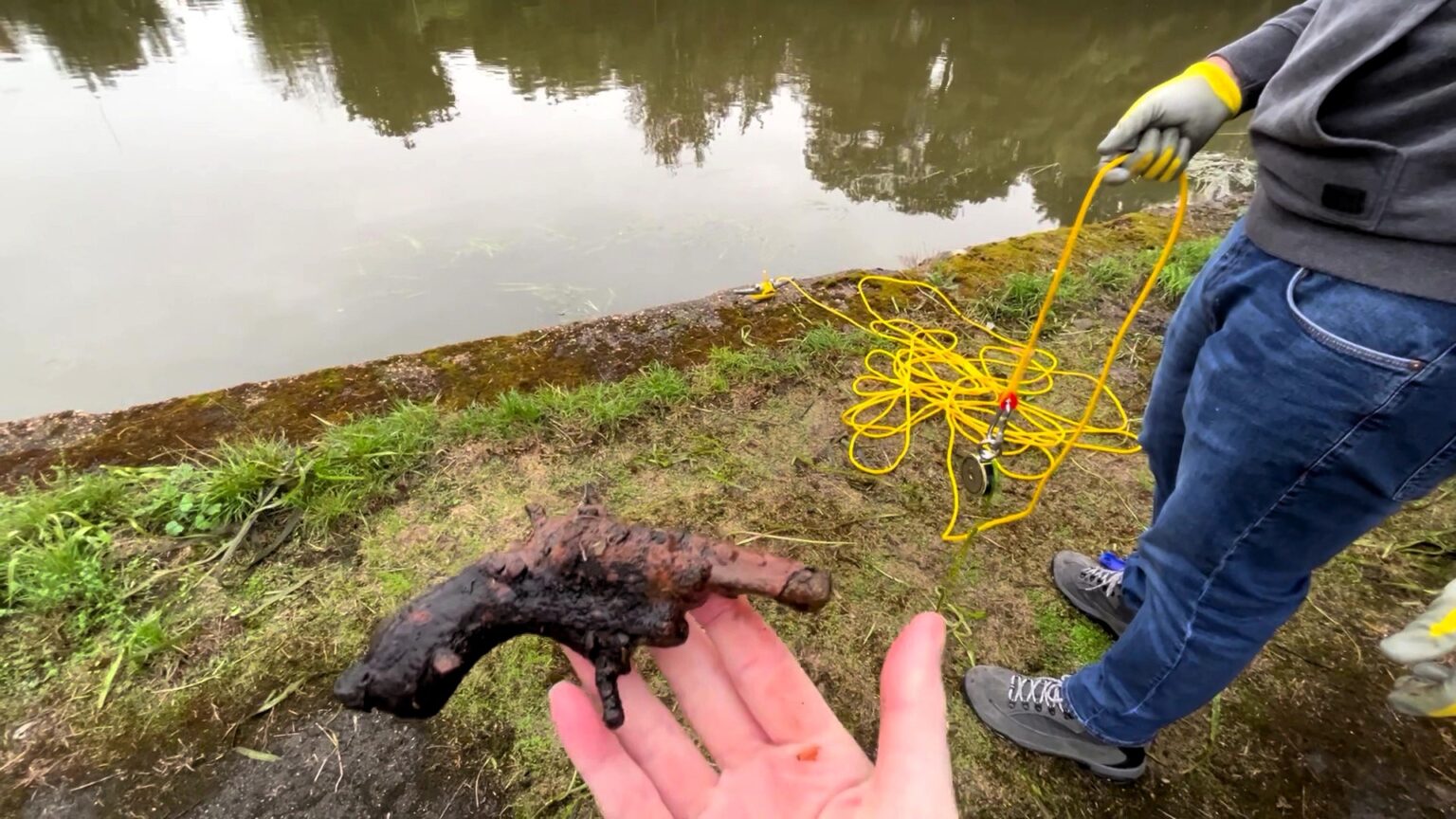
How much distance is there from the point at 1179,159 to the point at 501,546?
239cm

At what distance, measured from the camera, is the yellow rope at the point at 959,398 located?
3043 mm

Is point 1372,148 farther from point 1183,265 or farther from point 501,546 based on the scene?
point 1183,265

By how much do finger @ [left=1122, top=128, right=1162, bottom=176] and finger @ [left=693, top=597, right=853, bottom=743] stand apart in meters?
1.47

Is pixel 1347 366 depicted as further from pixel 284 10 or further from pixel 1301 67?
pixel 284 10

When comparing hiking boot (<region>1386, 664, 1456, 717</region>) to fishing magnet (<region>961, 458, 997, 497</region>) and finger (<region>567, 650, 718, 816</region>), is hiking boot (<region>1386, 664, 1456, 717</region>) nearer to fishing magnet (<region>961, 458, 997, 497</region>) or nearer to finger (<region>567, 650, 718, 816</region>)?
fishing magnet (<region>961, 458, 997, 497</region>)

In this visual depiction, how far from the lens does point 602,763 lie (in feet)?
4.55

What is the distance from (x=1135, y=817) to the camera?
194cm

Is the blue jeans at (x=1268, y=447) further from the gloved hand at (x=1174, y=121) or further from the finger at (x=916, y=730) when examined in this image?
the finger at (x=916, y=730)

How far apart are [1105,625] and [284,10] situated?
15.3 m

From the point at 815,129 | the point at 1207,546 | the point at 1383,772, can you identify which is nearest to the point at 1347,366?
the point at 1207,546

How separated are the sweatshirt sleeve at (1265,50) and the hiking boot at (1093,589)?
1508 millimetres

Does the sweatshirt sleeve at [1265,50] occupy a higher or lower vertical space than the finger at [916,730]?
higher

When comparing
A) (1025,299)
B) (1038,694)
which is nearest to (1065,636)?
(1038,694)

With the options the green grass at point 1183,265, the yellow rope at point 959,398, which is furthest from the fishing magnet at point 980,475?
the green grass at point 1183,265
